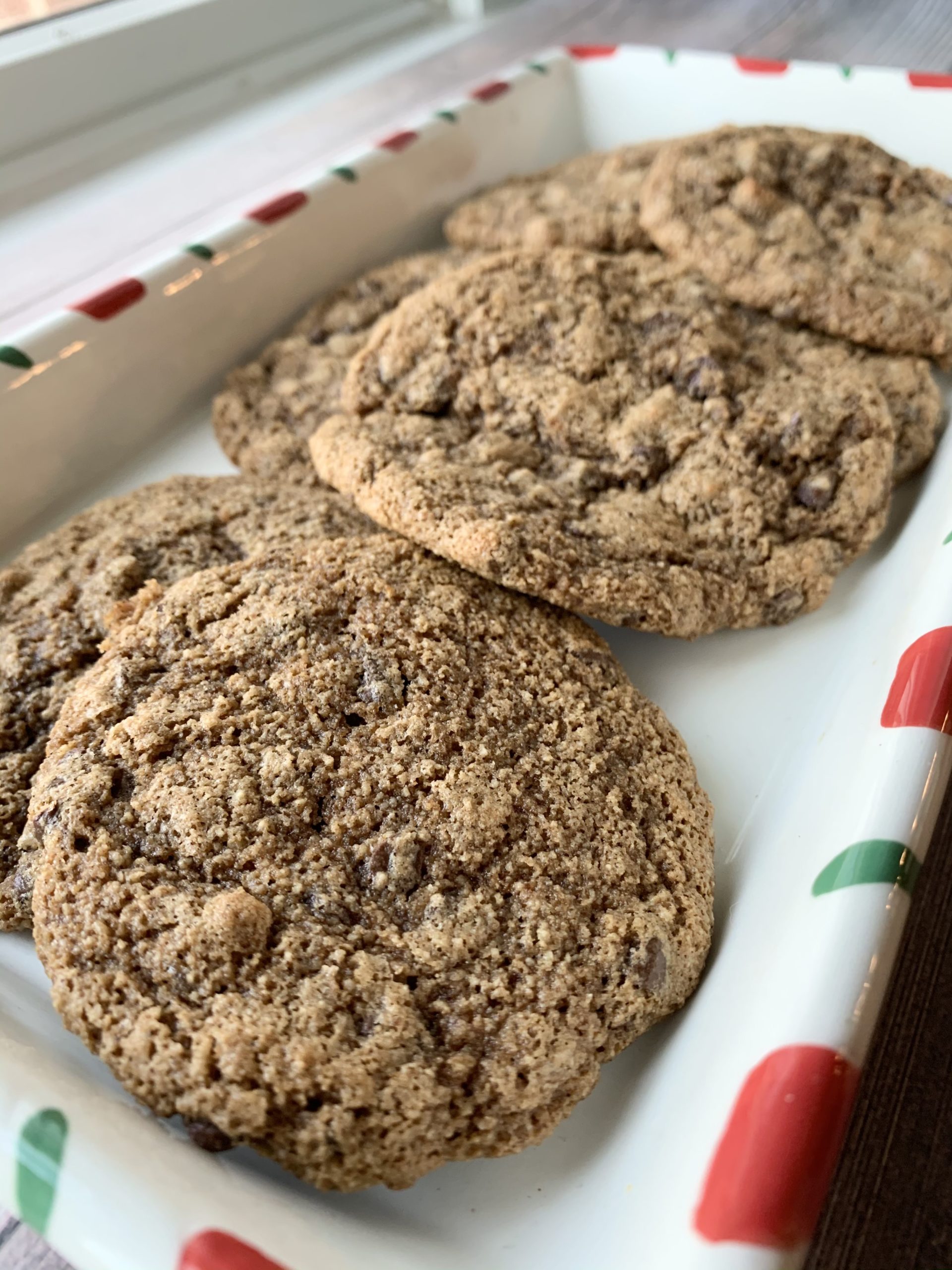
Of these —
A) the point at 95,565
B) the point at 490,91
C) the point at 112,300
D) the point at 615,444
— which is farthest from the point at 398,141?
the point at 95,565

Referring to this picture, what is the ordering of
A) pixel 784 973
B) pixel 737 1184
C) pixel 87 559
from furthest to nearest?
1. pixel 87 559
2. pixel 784 973
3. pixel 737 1184

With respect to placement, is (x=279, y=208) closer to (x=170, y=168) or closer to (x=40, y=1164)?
(x=170, y=168)

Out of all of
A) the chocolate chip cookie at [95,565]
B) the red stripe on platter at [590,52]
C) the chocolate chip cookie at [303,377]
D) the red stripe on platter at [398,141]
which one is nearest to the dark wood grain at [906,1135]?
the chocolate chip cookie at [95,565]

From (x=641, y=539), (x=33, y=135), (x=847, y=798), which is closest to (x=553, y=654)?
(x=641, y=539)

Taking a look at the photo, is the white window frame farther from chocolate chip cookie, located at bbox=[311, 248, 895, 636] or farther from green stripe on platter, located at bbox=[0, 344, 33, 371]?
chocolate chip cookie, located at bbox=[311, 248, 895, 636]

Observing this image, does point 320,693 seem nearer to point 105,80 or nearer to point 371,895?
point 371,895
